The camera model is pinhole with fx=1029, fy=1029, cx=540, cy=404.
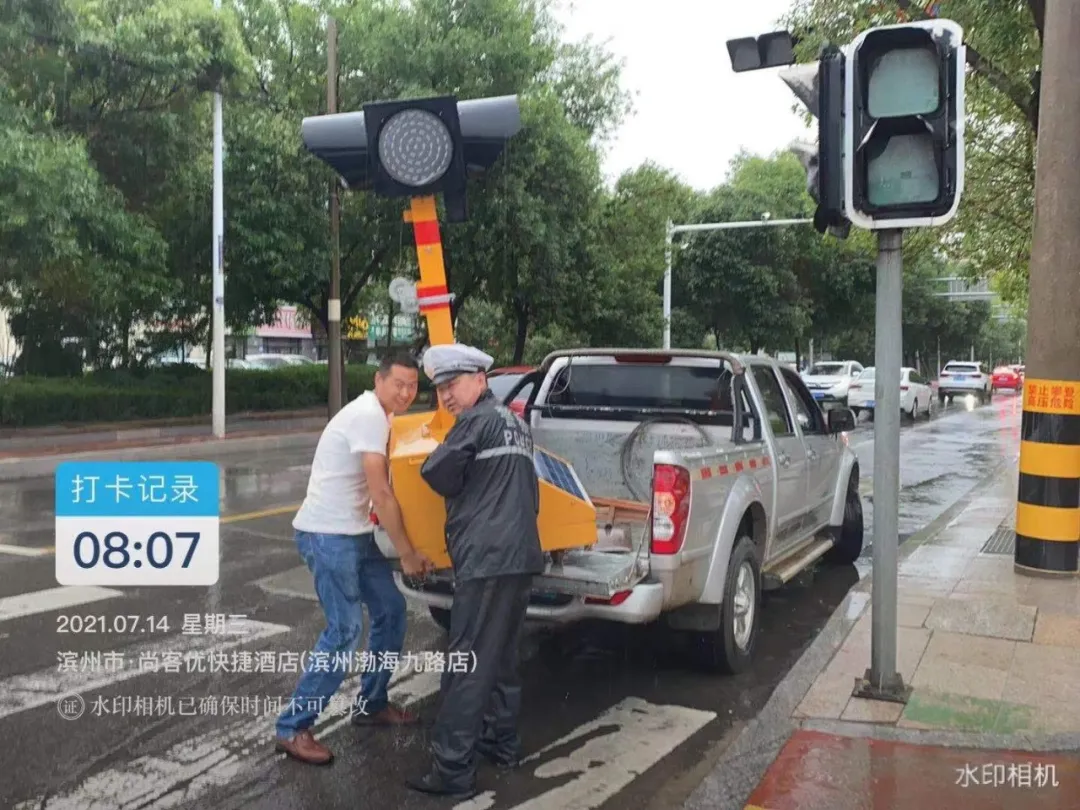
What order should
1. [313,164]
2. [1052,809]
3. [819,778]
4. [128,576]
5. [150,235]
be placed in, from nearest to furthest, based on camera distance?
[1052,809] → [819,778] → [128,576] → [150,235] → [313,164]

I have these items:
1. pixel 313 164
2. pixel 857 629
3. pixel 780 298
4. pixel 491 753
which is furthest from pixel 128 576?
pixel 780 298

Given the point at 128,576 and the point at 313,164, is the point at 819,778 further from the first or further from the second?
the point at 313,164

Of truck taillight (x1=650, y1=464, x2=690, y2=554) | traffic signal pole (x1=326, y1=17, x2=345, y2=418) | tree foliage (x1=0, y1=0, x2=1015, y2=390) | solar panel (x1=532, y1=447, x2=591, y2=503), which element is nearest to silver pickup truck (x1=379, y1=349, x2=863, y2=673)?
truck taillight (x1=650, y1=464, x2=690, y2=554)

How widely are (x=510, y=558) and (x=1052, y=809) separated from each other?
2.25 meters

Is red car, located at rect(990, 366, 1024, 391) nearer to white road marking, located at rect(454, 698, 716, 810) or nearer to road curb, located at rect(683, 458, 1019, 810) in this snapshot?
road curb, located at rect(683, 458, 1019, 810)

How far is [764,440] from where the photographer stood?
20.9 ft

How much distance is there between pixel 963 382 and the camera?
147 feet

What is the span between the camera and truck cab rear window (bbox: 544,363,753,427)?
673 cm

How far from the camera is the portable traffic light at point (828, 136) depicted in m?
4.78

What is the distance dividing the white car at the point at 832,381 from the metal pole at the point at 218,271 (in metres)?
16.3

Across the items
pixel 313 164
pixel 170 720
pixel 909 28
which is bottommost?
pixel 170 720

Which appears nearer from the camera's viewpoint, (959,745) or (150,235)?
(959,745)

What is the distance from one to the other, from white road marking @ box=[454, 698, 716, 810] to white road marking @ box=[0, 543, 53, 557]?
219 inches

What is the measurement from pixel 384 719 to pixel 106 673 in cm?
171
